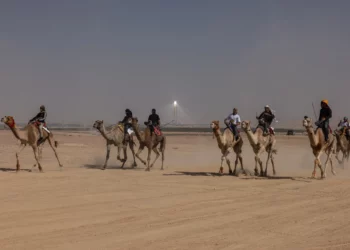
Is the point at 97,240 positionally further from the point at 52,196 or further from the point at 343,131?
the point at 343,131

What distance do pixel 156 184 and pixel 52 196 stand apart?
12.8 ft

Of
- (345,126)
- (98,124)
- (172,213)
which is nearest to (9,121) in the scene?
(98,124)

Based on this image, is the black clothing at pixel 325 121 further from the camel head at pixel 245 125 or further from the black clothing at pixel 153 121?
the black clothing at pixel 153 121

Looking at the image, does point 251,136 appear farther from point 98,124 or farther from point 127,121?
point 98,124

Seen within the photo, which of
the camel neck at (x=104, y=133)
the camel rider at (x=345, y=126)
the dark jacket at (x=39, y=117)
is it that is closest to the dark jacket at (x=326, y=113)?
the camel rider at (x=345, y=126)

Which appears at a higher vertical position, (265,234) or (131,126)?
(131,126)

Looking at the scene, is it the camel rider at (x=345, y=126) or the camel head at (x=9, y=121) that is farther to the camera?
the camel rider at (x=345, y=126)

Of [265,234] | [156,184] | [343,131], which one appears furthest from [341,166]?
[265,234]

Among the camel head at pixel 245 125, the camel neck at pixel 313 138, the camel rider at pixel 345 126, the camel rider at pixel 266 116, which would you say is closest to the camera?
the camel neck at pixel 313 138

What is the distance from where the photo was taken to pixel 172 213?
35.8ft

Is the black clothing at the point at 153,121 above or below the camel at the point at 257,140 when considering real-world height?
above

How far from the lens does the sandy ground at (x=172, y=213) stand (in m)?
8.51

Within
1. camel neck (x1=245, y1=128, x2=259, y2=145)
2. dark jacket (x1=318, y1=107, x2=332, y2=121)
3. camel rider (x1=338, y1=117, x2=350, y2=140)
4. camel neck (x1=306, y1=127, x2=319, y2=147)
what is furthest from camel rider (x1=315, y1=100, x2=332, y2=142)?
camel rider (x1=338, y1=117, x2=350, y2=140)

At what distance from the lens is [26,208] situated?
446 inches
